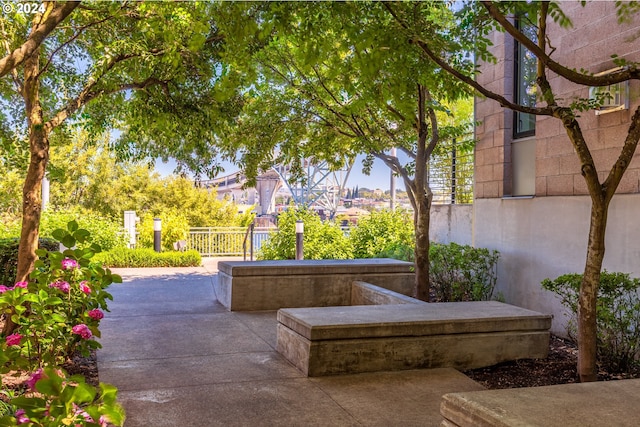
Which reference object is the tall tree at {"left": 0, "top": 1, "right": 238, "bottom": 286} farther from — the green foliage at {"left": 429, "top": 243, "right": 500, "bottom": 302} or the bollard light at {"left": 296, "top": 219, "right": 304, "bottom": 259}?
the bollard light at {"left": 296, "top": 219, "right": 304, "bottom": 259}

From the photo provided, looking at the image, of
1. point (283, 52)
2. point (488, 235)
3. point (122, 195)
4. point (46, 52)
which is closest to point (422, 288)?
point (488, 235)

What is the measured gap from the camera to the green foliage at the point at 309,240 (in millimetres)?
13664

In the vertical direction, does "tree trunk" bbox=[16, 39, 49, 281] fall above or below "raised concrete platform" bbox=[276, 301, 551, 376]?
above

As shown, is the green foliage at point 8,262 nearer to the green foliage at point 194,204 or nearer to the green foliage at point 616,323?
the green foliage at point 616,323

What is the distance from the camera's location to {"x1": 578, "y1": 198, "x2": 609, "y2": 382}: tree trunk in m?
4.51

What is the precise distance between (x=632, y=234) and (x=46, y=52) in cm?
726

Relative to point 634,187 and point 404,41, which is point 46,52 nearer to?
point 404,41

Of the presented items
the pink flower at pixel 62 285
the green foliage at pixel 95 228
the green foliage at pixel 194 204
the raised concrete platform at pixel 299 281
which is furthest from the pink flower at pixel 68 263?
the green foliage at pixel 194 204

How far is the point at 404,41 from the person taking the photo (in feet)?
15.8

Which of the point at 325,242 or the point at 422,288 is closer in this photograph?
the point at 422,288

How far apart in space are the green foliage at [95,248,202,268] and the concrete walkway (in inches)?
267

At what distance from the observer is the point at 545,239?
7.39 meters

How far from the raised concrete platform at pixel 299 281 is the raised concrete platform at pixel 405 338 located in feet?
8.19

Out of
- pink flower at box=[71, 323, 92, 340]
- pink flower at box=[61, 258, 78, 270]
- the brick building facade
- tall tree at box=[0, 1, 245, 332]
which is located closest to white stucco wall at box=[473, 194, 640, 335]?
the brick building facade
